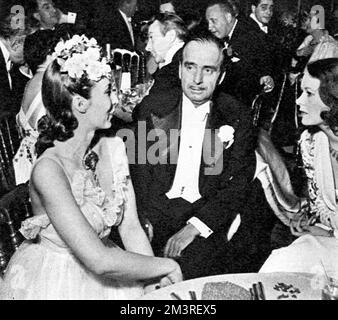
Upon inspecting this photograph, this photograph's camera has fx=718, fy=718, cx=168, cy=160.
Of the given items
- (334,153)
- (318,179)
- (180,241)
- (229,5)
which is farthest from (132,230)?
(229,5)

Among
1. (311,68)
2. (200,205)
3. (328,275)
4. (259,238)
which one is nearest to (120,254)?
(200,205)

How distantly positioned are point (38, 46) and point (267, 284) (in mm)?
1466

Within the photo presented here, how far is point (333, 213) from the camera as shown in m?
3.32

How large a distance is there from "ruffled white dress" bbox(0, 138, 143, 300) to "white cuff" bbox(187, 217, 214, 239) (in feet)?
1.08

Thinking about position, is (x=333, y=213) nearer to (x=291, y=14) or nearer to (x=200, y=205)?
(x=200, y=205)

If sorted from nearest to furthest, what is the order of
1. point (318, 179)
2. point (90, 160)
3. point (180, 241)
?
point (90, 160) < point (180, 241) < point (318, 179)

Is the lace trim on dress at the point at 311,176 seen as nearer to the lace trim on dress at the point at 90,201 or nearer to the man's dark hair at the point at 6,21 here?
the lace trim on dress at the point at 90,201

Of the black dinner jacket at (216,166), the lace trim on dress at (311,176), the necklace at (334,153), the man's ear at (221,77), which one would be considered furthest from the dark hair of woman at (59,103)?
the necklace at (334,153)

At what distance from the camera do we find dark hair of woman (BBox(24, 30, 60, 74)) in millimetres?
3152

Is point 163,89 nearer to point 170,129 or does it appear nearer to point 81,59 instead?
point 170,129

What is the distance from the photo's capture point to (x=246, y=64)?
323 cm

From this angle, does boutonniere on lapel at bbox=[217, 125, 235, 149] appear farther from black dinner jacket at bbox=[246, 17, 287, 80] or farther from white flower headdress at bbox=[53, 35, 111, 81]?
white flower headdress at bbox=[53, 35, 111, 81]

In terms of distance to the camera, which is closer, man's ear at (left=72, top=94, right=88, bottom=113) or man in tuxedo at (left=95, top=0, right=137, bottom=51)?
man's ear at (left=72, top=94, right=88, bottom=113)

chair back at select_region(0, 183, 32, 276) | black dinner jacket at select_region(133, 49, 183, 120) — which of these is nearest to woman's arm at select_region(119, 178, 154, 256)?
black dinner jacket at select_region(133, 49, 183, 120)
